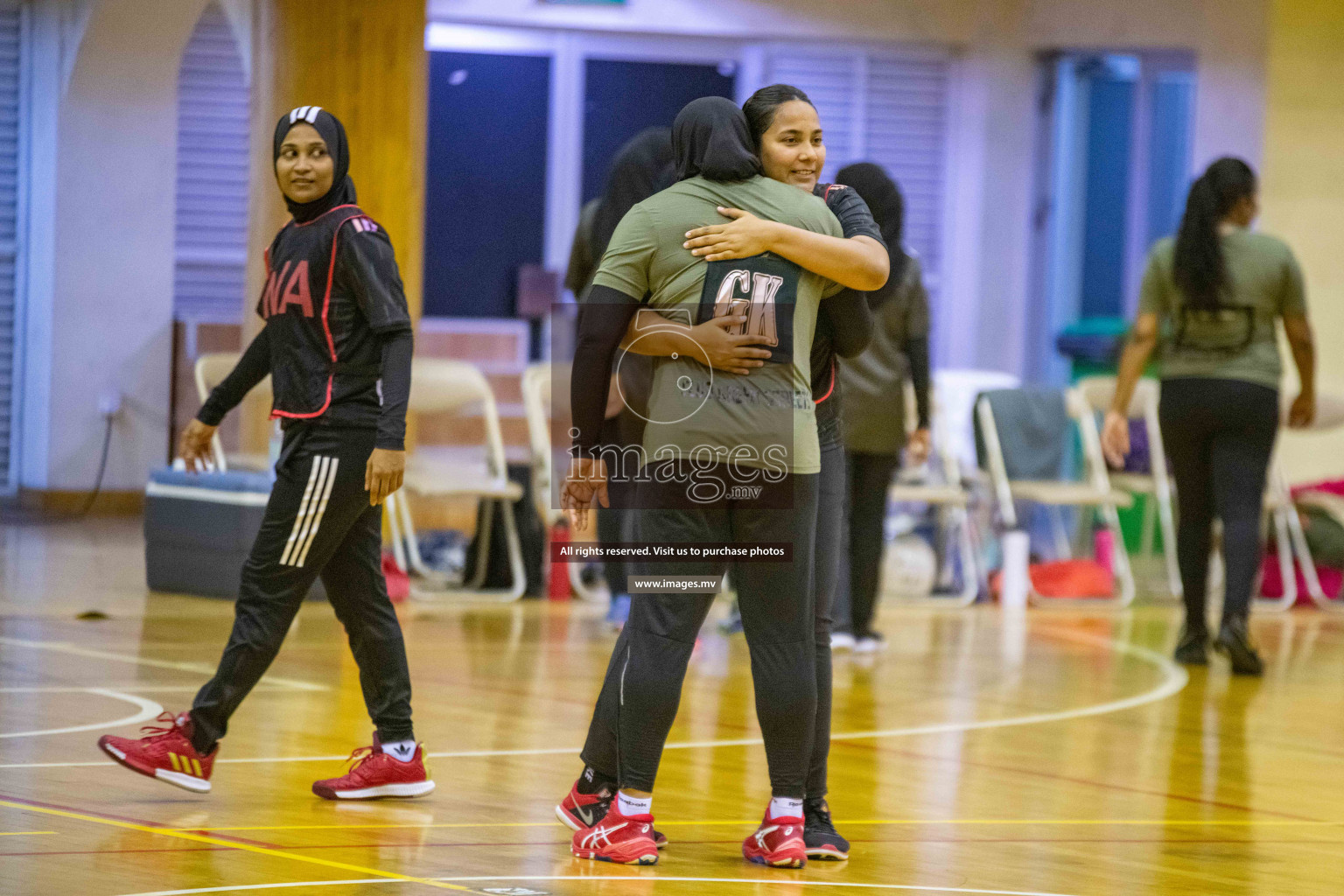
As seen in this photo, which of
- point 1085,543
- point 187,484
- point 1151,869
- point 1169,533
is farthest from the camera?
point 1085,543

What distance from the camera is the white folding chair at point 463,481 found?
668 cm

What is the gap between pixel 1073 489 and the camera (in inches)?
299

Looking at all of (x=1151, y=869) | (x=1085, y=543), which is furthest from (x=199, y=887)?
(x=1085, y=543)

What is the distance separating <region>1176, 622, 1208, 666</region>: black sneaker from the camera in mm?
5738

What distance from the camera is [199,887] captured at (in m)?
2.58

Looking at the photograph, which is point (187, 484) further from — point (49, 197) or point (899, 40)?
point (899, 40)

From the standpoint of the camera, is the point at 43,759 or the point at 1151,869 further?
the point at 43,759

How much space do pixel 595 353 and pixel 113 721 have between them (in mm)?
1838

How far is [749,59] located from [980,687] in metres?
5.24

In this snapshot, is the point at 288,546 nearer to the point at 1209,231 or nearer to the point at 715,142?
the point at 715,142

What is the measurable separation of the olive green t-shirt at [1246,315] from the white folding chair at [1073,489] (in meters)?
2.07

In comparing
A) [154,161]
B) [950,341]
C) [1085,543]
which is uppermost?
[154,161]

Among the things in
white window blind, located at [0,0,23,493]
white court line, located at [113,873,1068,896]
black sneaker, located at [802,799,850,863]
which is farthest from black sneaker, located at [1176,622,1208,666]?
white window blind, located at [0,0,23,493]

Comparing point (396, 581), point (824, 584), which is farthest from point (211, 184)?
point (824, 584)
